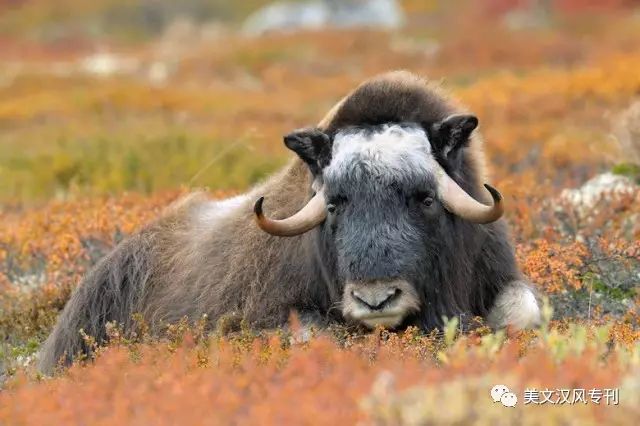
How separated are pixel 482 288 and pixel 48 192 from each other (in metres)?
7.15

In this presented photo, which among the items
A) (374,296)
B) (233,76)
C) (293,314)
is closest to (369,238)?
(374,296)

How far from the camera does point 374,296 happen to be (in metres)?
4.22

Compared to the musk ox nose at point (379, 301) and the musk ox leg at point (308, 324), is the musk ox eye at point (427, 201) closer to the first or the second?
the musk ox nose at point (379, 301)

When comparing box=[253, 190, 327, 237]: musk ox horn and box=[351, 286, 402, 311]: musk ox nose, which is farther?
box=[253, 190, 327, 237]: musk ox horn

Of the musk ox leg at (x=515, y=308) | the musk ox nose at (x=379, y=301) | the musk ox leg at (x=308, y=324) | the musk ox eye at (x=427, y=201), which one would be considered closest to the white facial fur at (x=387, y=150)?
the musk ox eye at (x=427, y=201)

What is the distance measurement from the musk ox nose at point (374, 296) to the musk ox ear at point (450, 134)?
71 centimetres

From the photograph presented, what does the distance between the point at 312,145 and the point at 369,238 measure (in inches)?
22.1

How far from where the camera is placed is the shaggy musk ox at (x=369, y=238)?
14.3 feet

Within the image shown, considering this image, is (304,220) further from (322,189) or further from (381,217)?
(381,217)

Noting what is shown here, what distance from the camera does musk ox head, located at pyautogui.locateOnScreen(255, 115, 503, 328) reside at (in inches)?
168

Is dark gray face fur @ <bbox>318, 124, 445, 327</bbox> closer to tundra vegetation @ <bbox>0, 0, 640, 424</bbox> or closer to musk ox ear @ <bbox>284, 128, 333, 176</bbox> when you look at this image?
musk ox ear @ <bbox>284, 128, 333, 176</bbox>

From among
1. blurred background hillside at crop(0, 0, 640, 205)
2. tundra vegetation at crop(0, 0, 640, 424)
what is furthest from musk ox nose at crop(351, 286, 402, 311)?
blurred background hillside at crop(0, 0, 640, 205)

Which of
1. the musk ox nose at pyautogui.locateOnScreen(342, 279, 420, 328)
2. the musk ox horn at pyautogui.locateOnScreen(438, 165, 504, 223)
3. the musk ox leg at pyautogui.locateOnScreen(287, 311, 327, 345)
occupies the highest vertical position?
the musk ox horn at pyautogui.locateOnScreen(438, 165, 504, 223)

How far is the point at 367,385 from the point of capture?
9.69 feet
